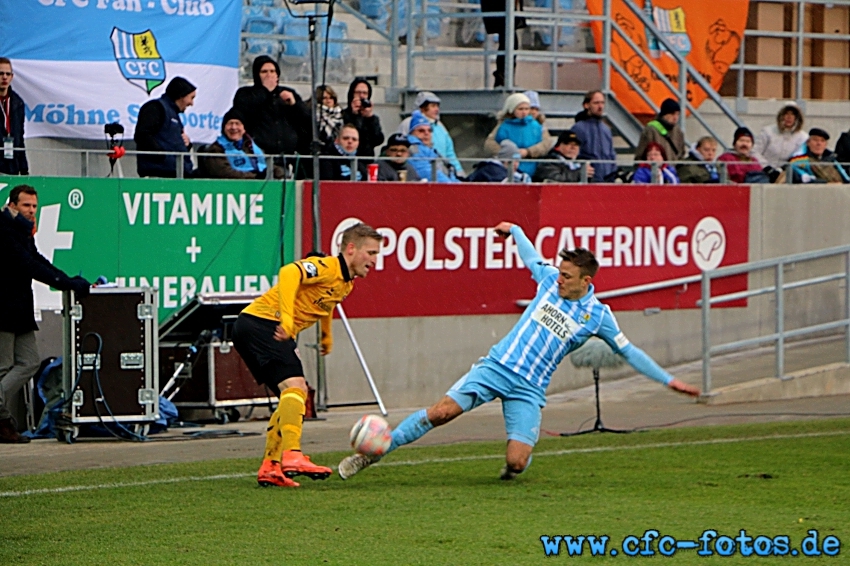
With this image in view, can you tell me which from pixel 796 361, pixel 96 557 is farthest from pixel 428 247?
pixel 96 557

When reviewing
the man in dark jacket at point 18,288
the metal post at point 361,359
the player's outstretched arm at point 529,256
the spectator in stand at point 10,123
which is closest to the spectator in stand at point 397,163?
the metal post at point 361,359

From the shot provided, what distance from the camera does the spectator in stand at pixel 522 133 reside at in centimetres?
1820

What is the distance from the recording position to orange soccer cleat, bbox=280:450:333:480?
10211 millimetres

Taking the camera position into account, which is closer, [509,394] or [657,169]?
[509,394]

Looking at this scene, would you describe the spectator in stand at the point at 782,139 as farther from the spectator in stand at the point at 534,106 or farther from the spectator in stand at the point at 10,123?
the spectator in stand at the point at 10,123

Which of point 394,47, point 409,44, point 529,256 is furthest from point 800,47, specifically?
point 529,256

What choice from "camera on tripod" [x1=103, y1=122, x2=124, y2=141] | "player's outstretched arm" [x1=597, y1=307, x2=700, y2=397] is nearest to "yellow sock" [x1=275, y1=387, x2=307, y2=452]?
"player's outstretched arm" [x1=597, y1=307, x2=700, y2=397]

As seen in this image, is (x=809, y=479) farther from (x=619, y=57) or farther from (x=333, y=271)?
(x=619, y=57)

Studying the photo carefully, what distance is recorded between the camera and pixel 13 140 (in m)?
14.5

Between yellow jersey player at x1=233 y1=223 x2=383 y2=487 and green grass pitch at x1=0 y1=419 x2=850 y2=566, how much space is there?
22cm

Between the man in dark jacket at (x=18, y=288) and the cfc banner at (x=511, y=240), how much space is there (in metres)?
3.67

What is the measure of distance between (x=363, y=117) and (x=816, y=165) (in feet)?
21.8

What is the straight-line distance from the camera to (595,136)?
1873 centimetres

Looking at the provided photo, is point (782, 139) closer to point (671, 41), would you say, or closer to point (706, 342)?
point (671, 41)
